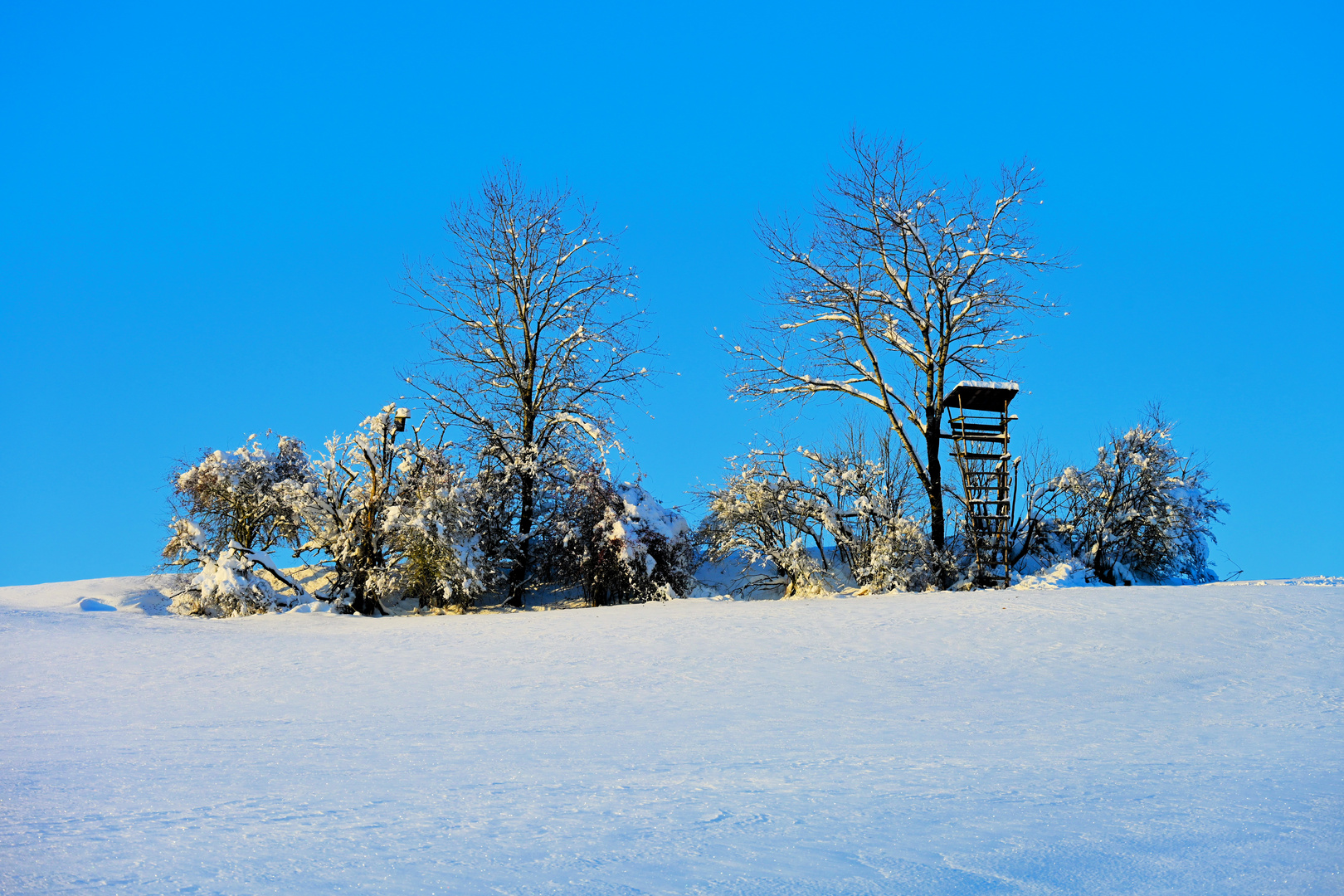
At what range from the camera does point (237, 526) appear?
1884cm

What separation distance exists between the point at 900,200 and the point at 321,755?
16.1 meters

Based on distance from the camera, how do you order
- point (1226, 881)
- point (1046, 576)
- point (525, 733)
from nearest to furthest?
point (1226, 881) < point (525, 733) < point (1046, 576)

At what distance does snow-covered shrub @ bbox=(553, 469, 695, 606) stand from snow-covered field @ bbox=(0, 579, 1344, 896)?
4213 millimetres

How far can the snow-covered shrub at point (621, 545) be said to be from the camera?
1622cm

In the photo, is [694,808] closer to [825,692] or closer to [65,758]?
[65,758]

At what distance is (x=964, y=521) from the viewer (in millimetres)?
19094

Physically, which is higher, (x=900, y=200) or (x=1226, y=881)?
(x=900, y=200)

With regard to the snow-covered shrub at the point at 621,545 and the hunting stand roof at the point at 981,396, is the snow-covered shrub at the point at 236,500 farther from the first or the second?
the hunting stand roof at the point at 981,396

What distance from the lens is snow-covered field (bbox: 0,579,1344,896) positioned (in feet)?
10.5

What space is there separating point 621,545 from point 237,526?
814 cm

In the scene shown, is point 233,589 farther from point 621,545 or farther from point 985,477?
point 985,477

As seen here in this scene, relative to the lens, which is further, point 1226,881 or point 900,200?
point 900,200

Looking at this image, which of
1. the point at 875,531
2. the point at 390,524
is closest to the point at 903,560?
the point at 875,531

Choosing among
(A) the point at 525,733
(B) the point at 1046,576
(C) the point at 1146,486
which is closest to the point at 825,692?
(A) the point at 525,733
